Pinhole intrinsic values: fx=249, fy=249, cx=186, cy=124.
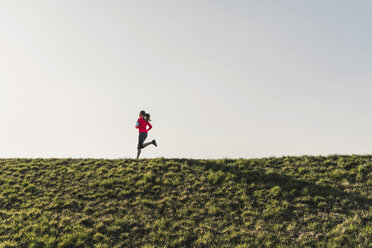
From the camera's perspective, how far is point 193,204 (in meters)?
10.5

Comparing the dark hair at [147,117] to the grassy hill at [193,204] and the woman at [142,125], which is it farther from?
the grassy hill at [193,204]

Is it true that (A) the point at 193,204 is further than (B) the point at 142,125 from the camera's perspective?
No

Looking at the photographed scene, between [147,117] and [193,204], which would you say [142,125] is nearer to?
[147,117]

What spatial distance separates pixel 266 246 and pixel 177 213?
359 cm

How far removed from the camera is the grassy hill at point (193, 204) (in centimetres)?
842

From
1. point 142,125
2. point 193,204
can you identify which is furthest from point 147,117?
point 193,204

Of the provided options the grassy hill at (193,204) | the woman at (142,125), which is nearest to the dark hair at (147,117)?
the woman at (142,125)

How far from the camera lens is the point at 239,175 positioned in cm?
1253

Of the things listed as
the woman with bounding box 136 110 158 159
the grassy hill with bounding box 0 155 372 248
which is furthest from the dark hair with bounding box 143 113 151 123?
the grassy hill with bounding box 0 155 372 248

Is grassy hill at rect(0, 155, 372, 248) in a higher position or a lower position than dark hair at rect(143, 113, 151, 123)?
lower

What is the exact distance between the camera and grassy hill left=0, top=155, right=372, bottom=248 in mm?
8422

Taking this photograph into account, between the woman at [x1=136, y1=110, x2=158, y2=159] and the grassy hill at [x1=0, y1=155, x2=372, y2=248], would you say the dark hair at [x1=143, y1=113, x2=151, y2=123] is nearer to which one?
the woman at [x1=136, y1=110, x2=158, y2=159]

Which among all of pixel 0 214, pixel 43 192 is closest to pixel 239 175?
pixel 43 192

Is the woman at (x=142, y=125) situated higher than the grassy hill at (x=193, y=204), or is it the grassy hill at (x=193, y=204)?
the woman at (x=142, y=125)
